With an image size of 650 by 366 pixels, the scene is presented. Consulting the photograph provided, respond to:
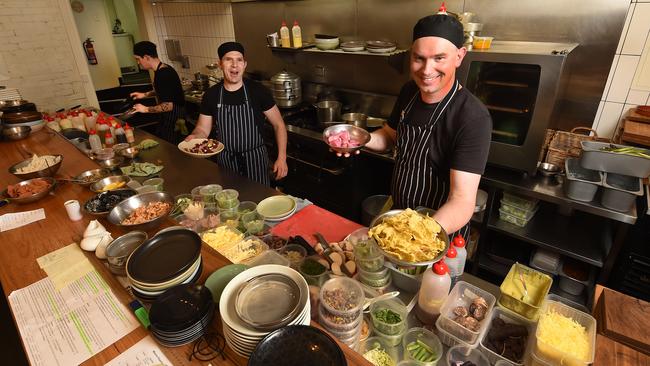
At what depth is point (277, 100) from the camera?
4.76 m

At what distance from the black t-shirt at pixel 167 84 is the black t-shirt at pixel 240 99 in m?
1.66

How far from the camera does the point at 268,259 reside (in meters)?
1.71

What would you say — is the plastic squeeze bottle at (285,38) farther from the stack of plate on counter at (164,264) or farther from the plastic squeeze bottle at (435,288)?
the plastic squeeze bottle at (435,288)

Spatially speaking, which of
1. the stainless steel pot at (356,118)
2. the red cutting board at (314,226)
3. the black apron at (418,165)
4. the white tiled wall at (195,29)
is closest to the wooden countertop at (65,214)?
the red cutting board at (314,226)

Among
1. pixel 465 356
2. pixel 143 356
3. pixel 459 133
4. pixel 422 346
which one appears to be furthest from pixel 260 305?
pixel 459 133

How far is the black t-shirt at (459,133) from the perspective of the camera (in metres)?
1.83

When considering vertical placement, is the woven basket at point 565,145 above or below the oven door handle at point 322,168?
above

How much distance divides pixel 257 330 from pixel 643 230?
2.73 meters

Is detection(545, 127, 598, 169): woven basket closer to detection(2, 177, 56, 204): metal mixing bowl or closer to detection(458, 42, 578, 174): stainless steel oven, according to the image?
detection(458, 42, 578, 174): stainless steel oven

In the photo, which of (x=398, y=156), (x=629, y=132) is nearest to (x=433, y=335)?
A: (x=398, y=156)

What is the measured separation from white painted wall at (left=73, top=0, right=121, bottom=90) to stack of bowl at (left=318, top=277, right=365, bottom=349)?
11.8 meters

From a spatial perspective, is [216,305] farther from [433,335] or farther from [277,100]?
[277,100]

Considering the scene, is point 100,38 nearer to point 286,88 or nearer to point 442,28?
point 286,88

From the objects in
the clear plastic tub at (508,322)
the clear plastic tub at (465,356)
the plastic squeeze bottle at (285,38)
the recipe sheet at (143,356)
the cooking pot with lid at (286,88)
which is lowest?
the clear plastic tub at (465,356)
